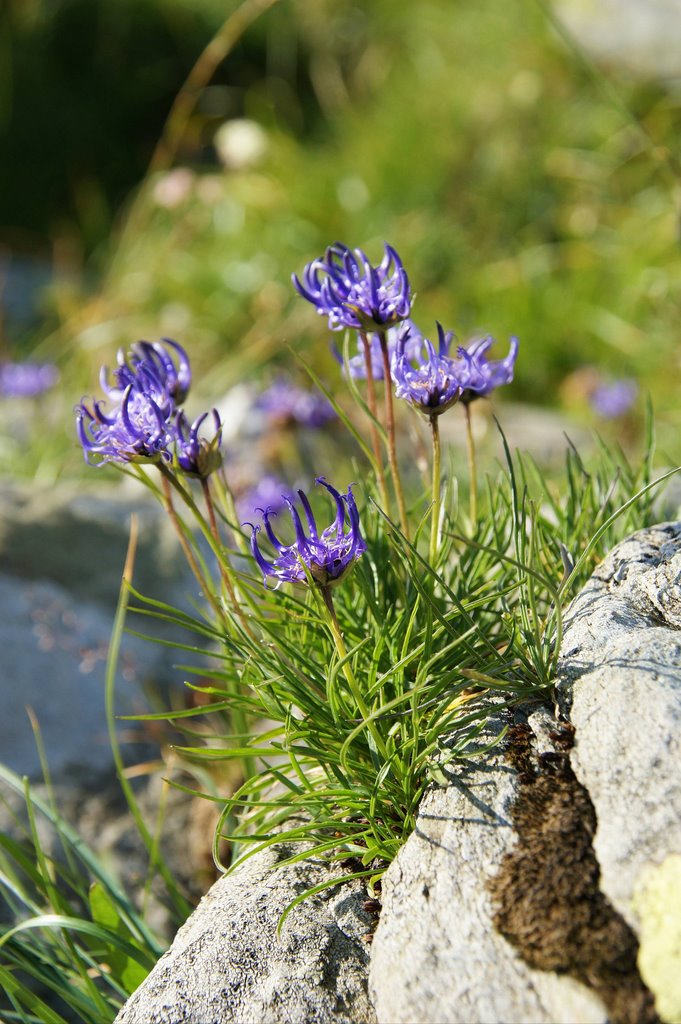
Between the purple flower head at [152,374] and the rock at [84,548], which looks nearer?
the purple flower head at [152,374]

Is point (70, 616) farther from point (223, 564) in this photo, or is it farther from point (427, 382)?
point (427, 382)

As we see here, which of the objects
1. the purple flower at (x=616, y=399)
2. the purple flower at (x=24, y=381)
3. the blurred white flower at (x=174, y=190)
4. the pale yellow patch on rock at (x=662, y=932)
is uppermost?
the blurred white flower at (x=174, y=190)

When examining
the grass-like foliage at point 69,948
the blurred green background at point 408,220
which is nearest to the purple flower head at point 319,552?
the grass-like foliage at point 69,948

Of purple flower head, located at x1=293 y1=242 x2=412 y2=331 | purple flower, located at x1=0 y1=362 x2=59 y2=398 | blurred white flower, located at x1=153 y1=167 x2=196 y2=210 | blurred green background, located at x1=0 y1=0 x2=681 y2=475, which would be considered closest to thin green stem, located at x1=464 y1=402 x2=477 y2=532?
purple flower head, located at x1=293 y1=242 x2=412 y2=331

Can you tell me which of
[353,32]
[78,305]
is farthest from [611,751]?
[353,32]

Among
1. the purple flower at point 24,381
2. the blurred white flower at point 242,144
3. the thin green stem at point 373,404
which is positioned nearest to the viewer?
the thin green stem at point 373,404

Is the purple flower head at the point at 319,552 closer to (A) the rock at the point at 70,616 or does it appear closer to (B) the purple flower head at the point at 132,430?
(B) the purple flower head at the point at 132,430

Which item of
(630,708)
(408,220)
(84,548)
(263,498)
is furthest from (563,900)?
(408,220)
